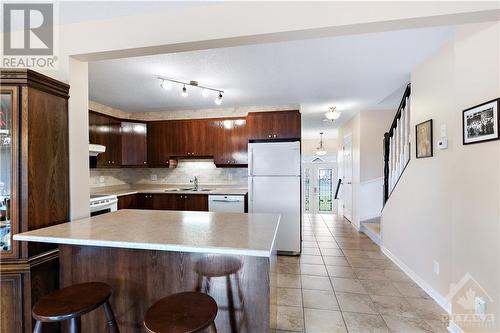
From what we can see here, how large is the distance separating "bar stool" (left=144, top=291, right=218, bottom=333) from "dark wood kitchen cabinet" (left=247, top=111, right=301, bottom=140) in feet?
9.90

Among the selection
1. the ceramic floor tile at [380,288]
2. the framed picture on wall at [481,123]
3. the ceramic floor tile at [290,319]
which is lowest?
the ceramic floor tile at [290,319]

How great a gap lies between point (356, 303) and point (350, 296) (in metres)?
0.13

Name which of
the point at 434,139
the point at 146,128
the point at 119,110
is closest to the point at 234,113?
the point at 146,128

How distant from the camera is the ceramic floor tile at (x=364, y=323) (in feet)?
6.27

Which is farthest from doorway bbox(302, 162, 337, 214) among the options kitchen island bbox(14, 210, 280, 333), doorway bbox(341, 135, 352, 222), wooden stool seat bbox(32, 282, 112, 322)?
wooden stool seat bbox(32, 282, 112, 322)

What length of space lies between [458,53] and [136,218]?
9.64 feet

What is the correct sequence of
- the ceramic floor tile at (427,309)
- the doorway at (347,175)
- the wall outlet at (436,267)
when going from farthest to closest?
1. the doorway at (347,175)
2. the wall outlet at (436,267)
3. the ceramic floor tile at (427,309)

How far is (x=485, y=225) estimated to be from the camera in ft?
5.24

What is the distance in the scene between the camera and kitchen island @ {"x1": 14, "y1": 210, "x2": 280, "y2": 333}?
136cm

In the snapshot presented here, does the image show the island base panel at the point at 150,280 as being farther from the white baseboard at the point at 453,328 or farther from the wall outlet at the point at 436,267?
the wall outlet at the point at 436,267

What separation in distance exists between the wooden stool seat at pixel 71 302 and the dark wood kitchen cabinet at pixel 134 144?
324 centimetres

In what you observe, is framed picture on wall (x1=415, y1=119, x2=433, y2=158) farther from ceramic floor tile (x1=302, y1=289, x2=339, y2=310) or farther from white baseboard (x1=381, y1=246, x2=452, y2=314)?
ceramic floor tile (x1=302, y1=289, x2=339, y2=310)

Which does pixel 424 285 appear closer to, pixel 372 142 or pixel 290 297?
pixel 290 297

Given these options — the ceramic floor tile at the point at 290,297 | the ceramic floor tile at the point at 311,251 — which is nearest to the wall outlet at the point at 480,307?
the ceramic floor tile at the point at 290,297
